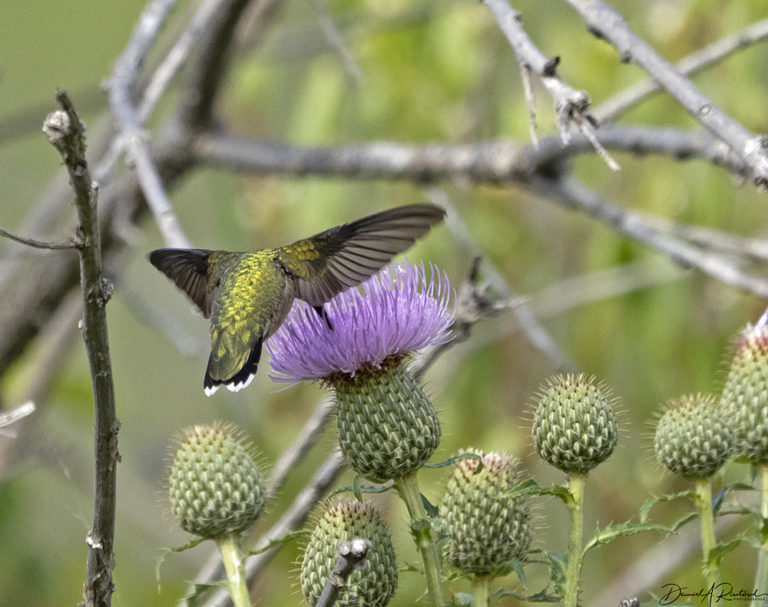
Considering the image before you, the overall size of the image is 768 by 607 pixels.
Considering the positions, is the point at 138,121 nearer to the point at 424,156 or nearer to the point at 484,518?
the point at 424,156

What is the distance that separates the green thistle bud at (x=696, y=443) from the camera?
2.28 metres

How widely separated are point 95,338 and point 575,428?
1.07 meters

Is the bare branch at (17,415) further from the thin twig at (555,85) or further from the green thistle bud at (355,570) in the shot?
the thin twig at (555,85)

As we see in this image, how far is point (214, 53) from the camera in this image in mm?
4422

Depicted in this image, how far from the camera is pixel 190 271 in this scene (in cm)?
335

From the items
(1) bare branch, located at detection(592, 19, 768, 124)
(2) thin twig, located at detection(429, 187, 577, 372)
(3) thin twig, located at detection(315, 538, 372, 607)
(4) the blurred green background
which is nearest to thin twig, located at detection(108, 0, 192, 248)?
(4) the blurred green background

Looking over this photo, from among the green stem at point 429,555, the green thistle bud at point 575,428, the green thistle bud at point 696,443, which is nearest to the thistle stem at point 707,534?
the green thistle bud at point 696,443

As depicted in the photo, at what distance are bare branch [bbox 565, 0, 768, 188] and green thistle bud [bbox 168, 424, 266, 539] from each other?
1268 millimetres

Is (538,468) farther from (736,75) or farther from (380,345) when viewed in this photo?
(380,345)

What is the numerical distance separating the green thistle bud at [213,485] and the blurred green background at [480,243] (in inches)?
48.9

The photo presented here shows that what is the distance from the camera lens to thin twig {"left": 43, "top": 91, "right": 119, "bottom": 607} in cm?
145

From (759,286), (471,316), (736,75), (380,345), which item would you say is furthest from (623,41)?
(736,75)

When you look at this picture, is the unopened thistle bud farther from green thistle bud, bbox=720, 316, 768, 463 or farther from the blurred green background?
the blurred green background

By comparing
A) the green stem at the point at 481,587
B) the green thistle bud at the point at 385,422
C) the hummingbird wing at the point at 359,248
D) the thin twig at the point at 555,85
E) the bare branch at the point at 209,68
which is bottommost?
the green stem at the point at 481,587
